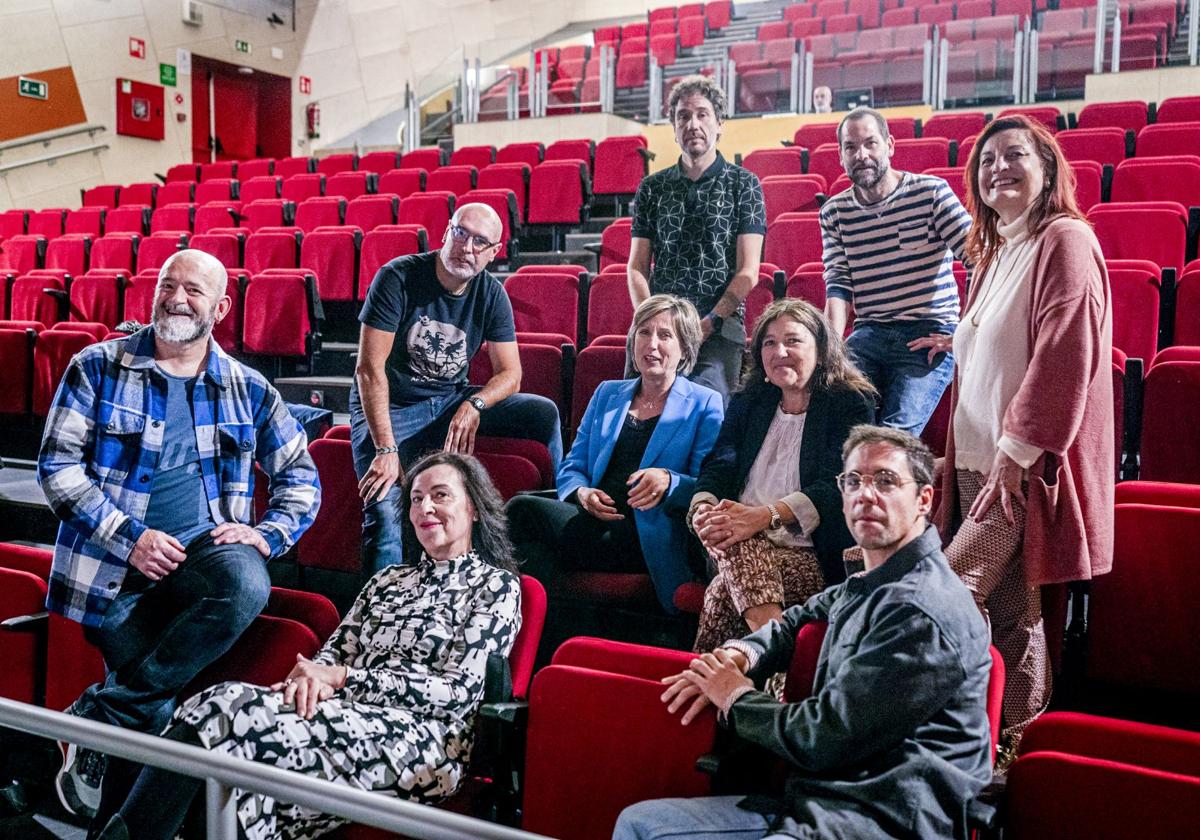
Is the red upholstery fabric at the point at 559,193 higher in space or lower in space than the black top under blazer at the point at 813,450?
higher

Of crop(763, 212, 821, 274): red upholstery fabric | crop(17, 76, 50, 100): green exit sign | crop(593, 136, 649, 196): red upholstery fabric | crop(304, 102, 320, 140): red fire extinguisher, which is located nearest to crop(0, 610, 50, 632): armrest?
crop(763, 212, 821, 274): red upholstery fabric

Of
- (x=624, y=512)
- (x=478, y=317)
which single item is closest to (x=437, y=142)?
(x=478, y=317)

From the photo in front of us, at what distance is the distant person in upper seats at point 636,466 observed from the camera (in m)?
1.13

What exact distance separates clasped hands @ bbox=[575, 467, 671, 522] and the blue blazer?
0.05 ft

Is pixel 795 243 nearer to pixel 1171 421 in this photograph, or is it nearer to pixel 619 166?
pixel 1171 421

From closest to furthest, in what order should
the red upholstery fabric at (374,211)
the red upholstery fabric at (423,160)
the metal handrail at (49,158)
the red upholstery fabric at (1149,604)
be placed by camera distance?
the red upholstery fabric at (1149,604)
the red upholstery fabric at (374,211)
the red upholstery fabric at (423,160)
the metal handrail at (49,158)

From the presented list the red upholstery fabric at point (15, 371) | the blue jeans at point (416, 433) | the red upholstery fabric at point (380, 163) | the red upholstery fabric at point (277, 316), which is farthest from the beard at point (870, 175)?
the red upholstery fabric at point (380, 163)

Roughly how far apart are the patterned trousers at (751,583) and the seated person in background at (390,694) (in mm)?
199

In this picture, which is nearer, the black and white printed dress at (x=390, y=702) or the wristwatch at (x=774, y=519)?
the black and white printed dress at (x=390, y=702)

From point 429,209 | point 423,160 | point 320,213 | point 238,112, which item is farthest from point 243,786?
point 238,112

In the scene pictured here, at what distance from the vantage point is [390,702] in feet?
3.01

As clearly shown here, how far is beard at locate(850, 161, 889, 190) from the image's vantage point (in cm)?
125

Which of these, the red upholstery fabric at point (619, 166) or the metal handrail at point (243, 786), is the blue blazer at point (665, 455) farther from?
the red upholstery fabric at point (619, 166)

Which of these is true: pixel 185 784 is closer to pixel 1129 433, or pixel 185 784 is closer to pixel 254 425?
pixel 254 425
